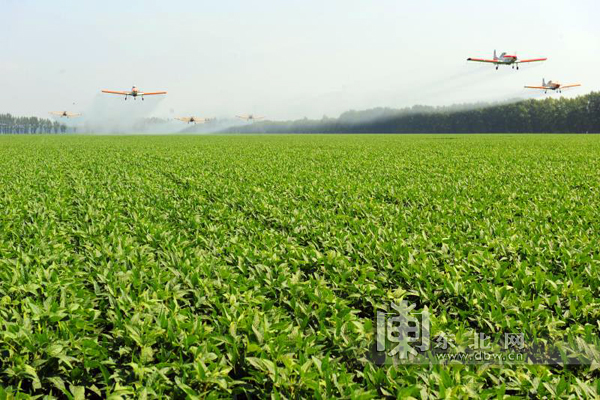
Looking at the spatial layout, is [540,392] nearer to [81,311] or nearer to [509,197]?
[81,311]

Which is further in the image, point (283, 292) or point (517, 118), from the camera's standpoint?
point (517, 118)

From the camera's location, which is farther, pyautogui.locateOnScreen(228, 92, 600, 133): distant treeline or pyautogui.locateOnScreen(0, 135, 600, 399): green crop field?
pyautogui.locateOnScreen(228, 92, 600, 133): distant treeline

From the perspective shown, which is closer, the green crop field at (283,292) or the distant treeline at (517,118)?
the green crop field at (283,292)

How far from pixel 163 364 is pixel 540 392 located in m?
3.17


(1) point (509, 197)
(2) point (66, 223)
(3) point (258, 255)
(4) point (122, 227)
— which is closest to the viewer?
(3) point (258, 255)

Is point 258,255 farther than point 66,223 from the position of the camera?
No

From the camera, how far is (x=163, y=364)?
11.0ft

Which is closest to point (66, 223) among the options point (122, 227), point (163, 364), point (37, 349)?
point (122, 227)

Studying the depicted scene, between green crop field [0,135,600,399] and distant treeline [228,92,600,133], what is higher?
distant treeline [228,92,600,133]

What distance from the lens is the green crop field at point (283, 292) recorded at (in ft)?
10.9

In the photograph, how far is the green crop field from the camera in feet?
10.9

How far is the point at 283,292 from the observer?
5.18 m

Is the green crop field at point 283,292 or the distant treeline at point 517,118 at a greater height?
the distant treeline at point 517,118

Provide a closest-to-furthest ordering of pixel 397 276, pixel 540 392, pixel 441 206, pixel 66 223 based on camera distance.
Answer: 1. pixel 540 392
2. pixel 397 276
3. pixel 66 223
4. pixel 441 206
